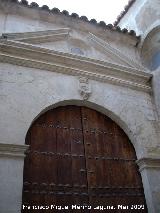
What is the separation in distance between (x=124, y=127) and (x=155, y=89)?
1207 millimetres

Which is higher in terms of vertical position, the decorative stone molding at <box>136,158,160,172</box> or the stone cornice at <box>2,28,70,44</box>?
the stone cornice at <box>2,28,70,44</box>

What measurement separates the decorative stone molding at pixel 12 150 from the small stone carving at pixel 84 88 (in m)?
1.68

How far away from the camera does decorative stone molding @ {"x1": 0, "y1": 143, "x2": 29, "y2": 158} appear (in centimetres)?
422

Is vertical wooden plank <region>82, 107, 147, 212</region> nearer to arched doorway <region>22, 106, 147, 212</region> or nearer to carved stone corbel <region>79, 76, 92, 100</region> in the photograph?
arched doorway <region>22, 106, 147, 212</region>

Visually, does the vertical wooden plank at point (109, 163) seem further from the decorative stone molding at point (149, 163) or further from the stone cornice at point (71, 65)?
the stone cornice at point (71, 65)

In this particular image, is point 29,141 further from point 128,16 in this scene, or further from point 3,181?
point 128,16

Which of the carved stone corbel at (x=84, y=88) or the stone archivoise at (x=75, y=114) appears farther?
the carved stone corbel at (x=84, y=88)

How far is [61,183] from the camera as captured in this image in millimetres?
4574

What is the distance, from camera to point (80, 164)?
491 cm

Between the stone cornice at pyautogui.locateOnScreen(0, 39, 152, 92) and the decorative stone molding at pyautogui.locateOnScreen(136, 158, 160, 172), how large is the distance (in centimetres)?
165

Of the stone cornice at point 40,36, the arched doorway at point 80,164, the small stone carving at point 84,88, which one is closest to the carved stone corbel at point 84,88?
the small stone carving at point 84,88

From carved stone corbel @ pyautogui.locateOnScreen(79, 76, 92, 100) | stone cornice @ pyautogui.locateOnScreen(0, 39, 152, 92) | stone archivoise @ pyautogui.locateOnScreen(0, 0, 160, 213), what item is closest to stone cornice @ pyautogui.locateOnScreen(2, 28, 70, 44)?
stone archivoise @ pyautogui.locateOnScreen(0, 0, 160, 213)

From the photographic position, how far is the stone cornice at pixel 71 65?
5254mm

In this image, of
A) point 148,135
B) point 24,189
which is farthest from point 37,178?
point 148,135
